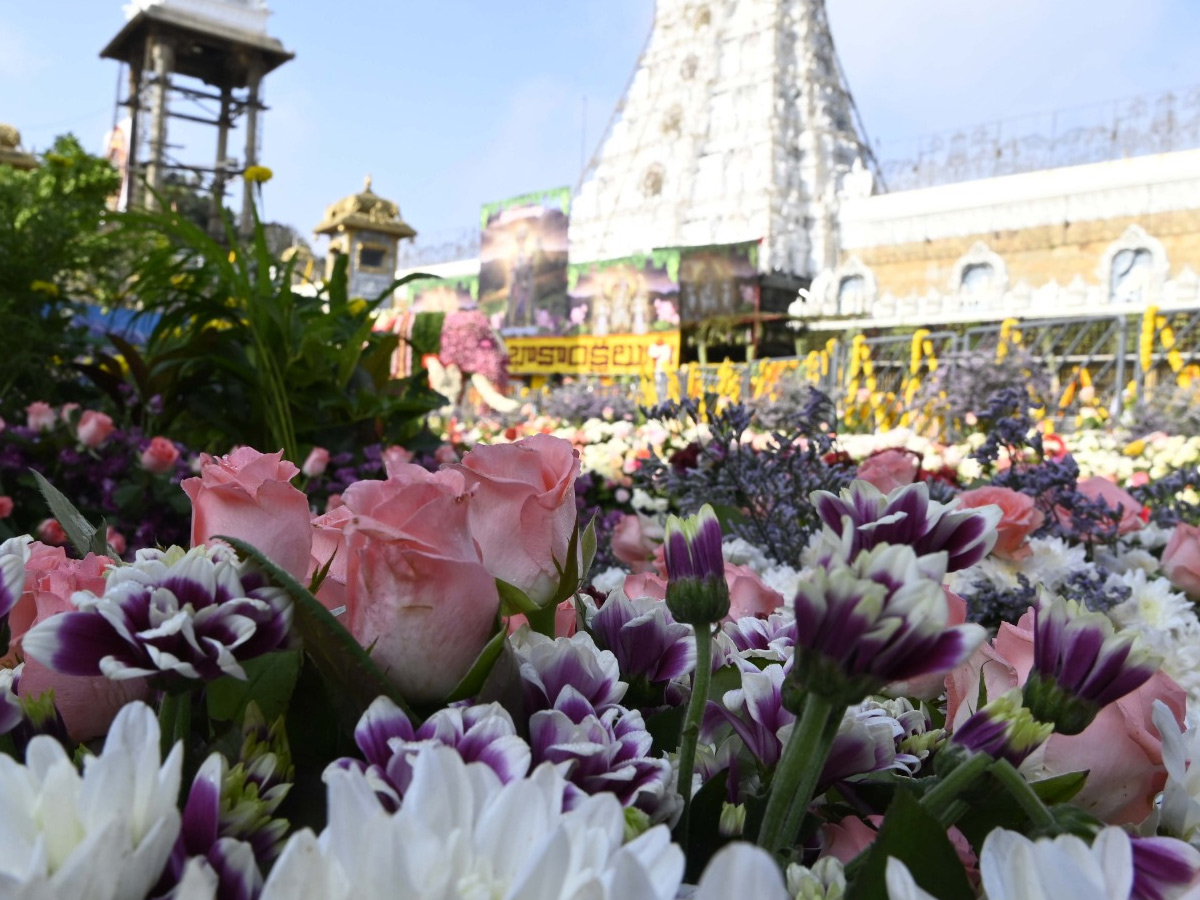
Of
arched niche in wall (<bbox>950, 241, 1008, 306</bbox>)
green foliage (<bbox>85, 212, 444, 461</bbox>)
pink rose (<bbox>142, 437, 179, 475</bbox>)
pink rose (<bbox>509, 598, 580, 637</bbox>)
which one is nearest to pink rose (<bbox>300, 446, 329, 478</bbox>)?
green foliage (<bbox>85, 212, 444, 461</bbox>)

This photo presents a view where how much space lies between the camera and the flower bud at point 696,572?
0.50 m

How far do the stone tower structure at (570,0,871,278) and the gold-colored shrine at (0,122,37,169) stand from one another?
20065mm

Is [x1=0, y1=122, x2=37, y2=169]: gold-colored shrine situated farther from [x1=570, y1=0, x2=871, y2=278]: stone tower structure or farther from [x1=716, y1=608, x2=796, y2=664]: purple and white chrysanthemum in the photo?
[x1=570, y1=0, x2=871, y2=278]: stone tower structure

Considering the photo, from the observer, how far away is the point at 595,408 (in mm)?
9328

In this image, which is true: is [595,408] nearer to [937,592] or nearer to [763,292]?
[937,592]

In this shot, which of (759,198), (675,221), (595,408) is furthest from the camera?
(675,221)

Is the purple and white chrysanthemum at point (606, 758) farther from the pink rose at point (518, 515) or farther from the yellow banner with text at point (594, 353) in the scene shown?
the yellow banner with text at point (594, 353)

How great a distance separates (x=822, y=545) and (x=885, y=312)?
22.4m

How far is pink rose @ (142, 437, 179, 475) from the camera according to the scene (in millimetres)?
2381

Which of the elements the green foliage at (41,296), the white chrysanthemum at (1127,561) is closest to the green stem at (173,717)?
the white chrysanthemum at (1127,561)

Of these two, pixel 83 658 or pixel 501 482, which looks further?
pixel 501 482

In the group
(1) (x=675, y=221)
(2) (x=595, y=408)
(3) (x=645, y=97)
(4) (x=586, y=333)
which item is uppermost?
(3) (x=645, y=97)

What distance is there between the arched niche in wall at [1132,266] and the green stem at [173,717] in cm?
2366

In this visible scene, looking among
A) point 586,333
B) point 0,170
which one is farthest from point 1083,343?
point 0,170
